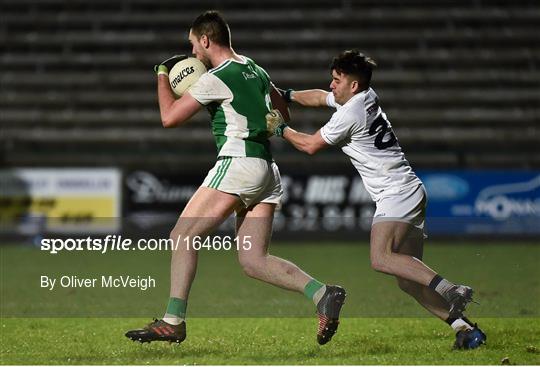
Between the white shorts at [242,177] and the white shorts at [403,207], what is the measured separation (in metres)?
0.68

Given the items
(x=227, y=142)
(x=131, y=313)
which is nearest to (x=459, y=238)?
(x=131, y=313)

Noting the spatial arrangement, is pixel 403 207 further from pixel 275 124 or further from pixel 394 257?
pixel 275 124

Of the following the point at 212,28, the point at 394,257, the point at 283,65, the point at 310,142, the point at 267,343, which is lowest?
the point at 283,65

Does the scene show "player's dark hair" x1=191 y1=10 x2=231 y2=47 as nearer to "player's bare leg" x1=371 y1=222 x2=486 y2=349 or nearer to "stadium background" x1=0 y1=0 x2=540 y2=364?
"player's bare leg" x1=371 y1=222 x2=486 y2=349

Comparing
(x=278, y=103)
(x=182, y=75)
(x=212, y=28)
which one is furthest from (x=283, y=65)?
(x=212, y=28)

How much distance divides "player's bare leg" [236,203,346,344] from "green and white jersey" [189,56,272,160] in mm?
367

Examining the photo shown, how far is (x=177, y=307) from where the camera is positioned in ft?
18.2

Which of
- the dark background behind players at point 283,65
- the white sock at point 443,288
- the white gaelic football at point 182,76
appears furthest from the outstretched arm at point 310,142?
the dark background behind players at point 283,65

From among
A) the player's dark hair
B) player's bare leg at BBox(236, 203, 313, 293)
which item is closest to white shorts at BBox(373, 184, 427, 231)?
player's bare leg at BBox(236, 203, 313, 293)

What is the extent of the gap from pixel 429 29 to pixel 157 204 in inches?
349

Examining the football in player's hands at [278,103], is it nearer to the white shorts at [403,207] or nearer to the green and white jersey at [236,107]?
the green and white jersey at [236,107]

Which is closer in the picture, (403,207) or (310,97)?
(403,207)

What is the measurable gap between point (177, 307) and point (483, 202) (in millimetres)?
10731

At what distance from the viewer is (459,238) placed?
15469mm
